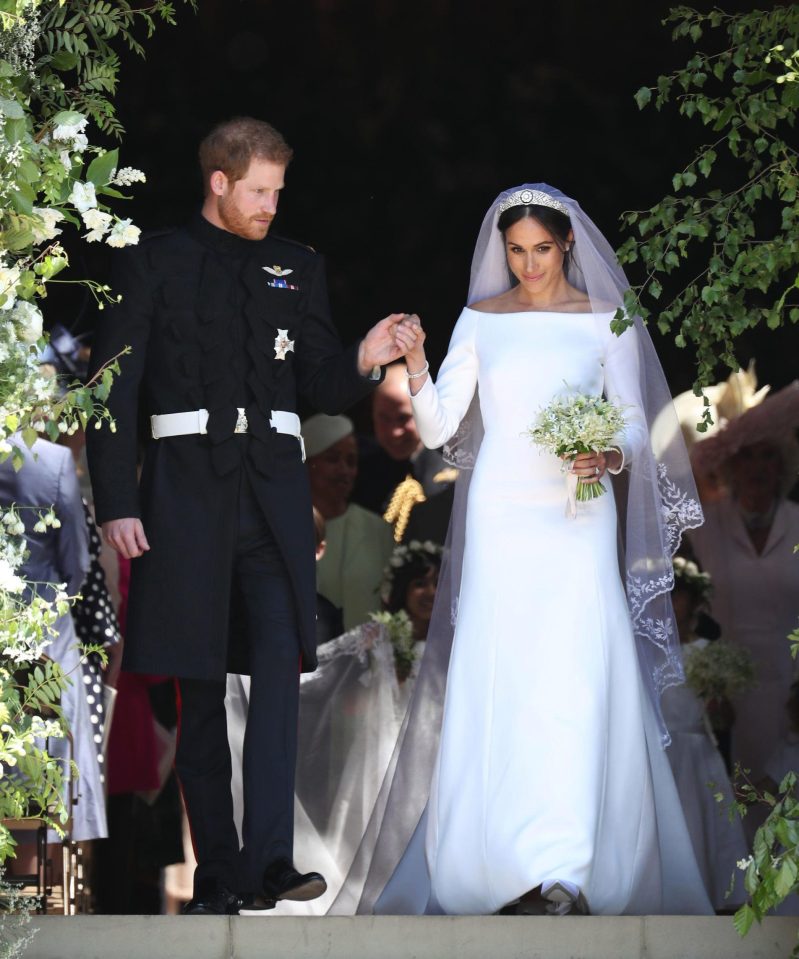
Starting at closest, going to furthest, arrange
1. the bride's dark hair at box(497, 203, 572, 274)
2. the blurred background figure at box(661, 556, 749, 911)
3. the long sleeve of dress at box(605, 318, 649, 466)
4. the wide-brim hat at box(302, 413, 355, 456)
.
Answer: the long sleeve of dress at box(605, 318, 649, 466)
the bride's dark hair at box(497, 203, 572, 274)
the blurred background figure at box(661, 556, 749, 911)
the wide-brim hat at box(302, 413, 355, 456)

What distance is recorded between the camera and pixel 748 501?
8.68 m

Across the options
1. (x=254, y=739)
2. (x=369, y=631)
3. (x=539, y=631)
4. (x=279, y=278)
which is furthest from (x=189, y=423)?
(x=369, y=631)

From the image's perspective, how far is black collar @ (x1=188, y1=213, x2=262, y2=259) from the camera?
5574 millimetres

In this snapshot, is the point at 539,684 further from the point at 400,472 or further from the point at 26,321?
the point at 400,472

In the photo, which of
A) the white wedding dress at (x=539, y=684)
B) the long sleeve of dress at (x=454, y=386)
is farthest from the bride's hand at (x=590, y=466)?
the long sleeve of dress at (x=454, y=386)

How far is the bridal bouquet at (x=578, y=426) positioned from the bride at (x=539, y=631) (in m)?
0.07

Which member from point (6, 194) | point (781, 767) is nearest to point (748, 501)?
point (781, 767)

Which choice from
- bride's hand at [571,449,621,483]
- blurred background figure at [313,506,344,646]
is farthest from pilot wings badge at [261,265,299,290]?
blurred background figure at [313,506,344,646]

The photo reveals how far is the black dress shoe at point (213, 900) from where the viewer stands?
16.8ft

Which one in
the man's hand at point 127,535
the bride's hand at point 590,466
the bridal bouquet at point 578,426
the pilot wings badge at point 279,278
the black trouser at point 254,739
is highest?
the pilot wings badge at point 279,278

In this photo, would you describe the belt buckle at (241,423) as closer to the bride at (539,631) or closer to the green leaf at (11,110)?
the bride at (539,631)

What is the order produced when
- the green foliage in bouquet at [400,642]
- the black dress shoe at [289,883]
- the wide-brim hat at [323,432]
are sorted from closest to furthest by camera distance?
the black dress shoe at [289,883] → the green foliage in bouquet at [400,642] → the wide-brim hat at [323,432]

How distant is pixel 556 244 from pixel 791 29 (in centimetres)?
109

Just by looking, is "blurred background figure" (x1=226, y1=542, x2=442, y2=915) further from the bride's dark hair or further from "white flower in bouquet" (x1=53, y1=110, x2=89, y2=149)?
"white flower in bouquet" (x1=53, y1=110, x2=89, y2=149)
